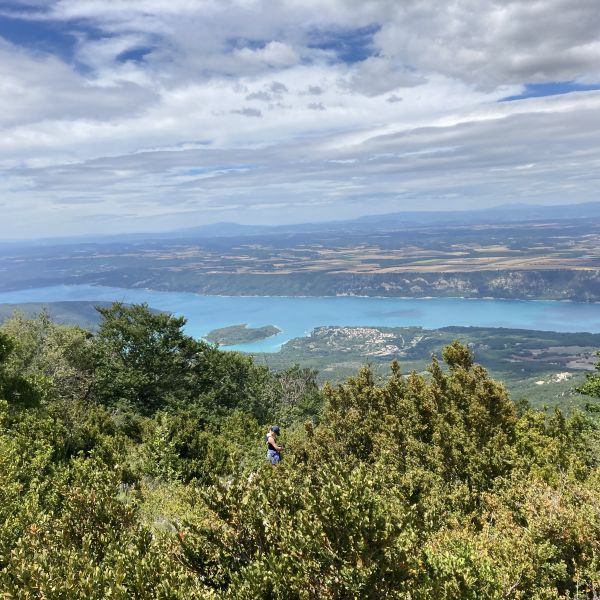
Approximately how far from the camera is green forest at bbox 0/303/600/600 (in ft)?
29.9

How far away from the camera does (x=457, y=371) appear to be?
79.8 ft

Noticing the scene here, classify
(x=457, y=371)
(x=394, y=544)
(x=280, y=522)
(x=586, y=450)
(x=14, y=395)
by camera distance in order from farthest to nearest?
(x=14, y=395)
(x=586, y=450)
(x=457, y=371)
(x=280, y=522)
(x=394, y=544)

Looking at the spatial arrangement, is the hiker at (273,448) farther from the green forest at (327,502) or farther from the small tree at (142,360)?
the small tree at (142,360)

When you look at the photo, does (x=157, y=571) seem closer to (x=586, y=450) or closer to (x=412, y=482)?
(x=412, y=482)

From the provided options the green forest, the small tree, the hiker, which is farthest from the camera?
the small tree

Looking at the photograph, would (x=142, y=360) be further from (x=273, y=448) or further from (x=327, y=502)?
(x=327, y=502)

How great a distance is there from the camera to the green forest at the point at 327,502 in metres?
9.12

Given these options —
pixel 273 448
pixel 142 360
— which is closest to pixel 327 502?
pixel 273 448

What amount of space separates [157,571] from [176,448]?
A: 2219 centimetres

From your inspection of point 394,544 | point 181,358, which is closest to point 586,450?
point 394,544

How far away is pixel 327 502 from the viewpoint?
9.38 metres

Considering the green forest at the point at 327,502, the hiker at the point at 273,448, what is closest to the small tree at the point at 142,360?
the green forest at the point at 327,502

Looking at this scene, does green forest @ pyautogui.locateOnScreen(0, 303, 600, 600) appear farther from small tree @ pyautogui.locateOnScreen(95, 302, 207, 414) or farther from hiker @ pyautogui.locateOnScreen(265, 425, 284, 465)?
small tree @ pyautogui.locateOnScreen(95, 302, 207, 414)

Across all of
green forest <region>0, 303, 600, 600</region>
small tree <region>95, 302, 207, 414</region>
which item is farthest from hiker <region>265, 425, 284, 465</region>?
small tree <region>95, 302, 207, 414</region>
